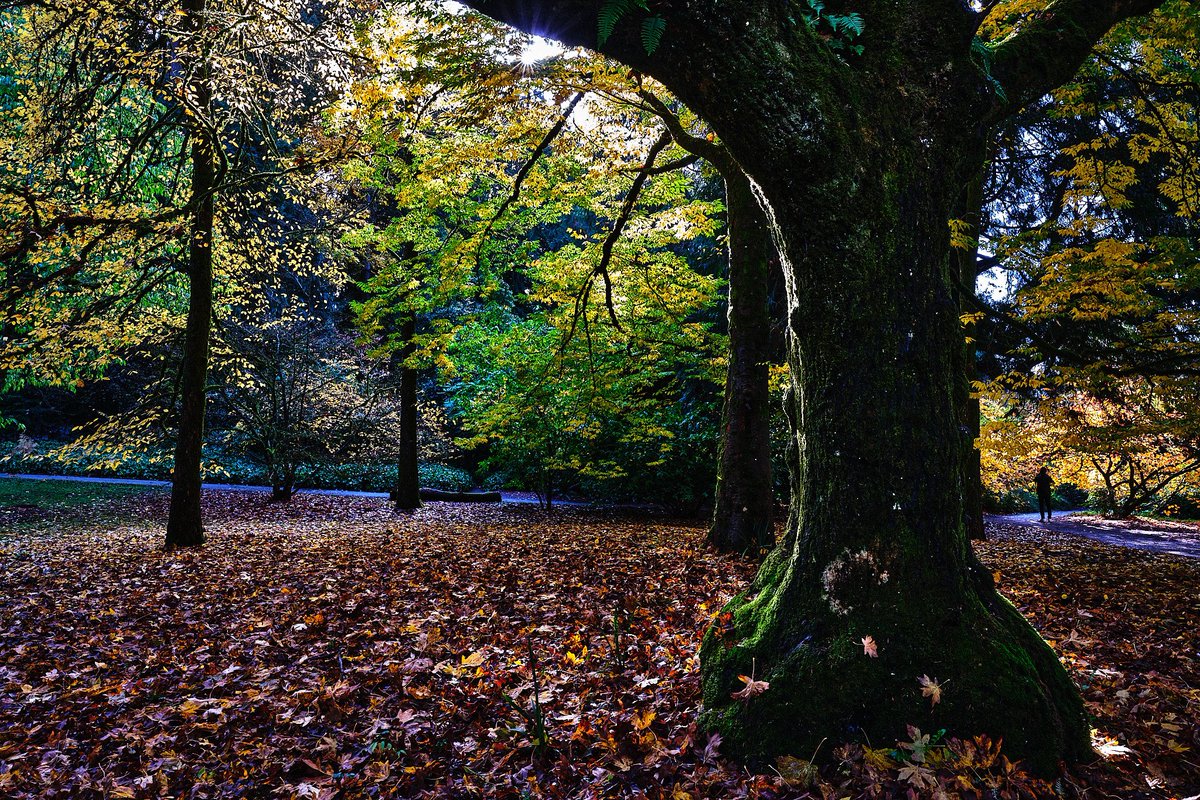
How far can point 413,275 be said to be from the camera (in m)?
13.1

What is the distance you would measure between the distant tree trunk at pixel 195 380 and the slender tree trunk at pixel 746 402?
7466 millimetres

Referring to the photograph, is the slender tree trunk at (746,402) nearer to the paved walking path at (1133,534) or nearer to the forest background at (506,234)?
the forest background at (506,234)

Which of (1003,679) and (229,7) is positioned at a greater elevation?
(229,7)

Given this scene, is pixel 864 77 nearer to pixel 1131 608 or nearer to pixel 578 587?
pixel 578 587

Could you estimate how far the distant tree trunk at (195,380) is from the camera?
8930 mm

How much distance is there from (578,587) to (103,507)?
1362cm

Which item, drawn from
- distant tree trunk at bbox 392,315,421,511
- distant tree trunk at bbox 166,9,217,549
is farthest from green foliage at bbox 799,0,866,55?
distant tree trunk at bbox 392,315,421,511

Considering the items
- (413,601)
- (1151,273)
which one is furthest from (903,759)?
(1151,273)

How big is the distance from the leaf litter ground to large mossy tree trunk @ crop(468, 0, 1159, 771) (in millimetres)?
189

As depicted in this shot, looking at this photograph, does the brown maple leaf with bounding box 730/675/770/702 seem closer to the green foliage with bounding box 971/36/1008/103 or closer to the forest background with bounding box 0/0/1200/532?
the forest background with bounding box 0/0/1200/532

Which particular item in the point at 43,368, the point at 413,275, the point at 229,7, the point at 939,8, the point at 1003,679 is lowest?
the point at 1003,679

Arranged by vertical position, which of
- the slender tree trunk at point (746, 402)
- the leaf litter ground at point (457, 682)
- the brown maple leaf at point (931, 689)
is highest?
the slender tree trunk at point (746, 402)

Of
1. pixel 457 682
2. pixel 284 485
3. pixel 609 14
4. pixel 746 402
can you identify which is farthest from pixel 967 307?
pixel 284 485

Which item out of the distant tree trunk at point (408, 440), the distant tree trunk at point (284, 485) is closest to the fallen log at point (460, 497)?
the distant tree trunk at point (408, 440)
